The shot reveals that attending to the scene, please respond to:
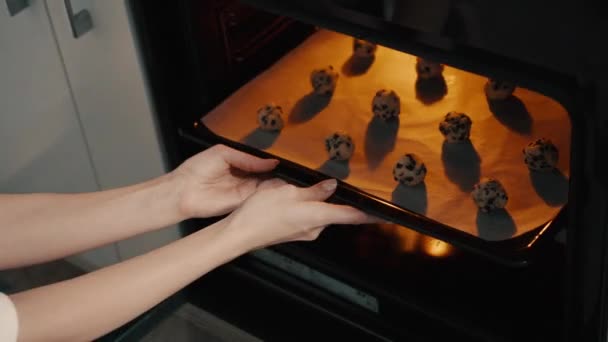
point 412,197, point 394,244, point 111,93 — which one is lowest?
point 394,244

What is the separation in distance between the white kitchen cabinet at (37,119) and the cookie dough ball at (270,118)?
283mm

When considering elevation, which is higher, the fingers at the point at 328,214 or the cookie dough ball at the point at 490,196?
the fingers at the point at 328,214

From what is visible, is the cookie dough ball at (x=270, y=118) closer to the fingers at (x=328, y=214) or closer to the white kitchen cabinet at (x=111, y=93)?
the white kitchen cabinet at (x=111, y=93)

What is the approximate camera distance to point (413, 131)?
1348 mm

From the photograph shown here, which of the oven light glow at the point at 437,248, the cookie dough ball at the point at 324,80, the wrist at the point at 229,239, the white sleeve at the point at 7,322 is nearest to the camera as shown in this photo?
the white sleeve at the point at 7,322

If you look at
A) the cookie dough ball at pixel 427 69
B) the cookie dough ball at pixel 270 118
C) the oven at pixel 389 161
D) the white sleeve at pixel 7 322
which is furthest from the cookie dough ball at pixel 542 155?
the white sleeve at pixel 7 322

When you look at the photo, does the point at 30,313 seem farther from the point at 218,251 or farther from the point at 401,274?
the point at 401,274

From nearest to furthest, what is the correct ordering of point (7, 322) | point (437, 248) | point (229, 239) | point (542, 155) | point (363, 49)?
point (7, 322)
point (229, 239)
point (542, 155)
point (437, 248)
point (363, 49)

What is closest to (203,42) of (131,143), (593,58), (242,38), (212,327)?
(242,38)

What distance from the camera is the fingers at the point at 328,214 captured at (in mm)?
1115

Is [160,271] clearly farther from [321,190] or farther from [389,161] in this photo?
[389,161]

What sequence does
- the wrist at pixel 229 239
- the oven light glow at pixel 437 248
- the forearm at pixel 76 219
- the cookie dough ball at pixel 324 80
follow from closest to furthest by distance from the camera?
1. the wrist at pixel 229 239
2. the forearm at pixel 76 219
3. the oven light glow at pixel 437 248
4. the cookie dough ball at pixel 324 80

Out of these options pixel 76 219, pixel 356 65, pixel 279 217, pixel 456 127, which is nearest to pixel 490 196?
pixel 456 127

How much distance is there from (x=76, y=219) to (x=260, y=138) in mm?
284
